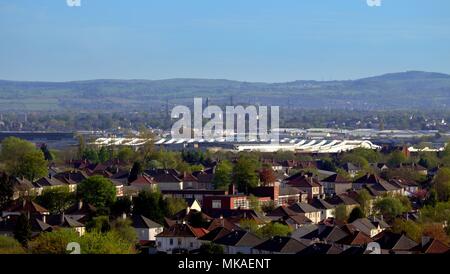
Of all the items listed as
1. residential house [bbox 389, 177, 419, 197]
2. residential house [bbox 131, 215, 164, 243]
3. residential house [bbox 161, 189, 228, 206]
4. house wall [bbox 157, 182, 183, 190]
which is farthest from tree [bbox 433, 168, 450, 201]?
residential house [bbox 131, 215, 164, 243]

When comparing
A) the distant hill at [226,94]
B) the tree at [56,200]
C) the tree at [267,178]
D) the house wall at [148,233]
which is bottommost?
the distant hill at [226,94]

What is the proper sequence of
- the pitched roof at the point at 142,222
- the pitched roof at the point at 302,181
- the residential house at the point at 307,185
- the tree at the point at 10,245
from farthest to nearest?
the pitched roof at the point at 302,181, the residential house at the point at 307,185, the pitched roof at the point at 142,222, the tree at the point at 10,245

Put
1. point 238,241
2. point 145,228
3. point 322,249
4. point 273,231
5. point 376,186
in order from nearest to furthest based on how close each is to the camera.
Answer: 1. point 322,249
2. point 238,241
3. point 273,231
4. point 145,228
5. point 376,186

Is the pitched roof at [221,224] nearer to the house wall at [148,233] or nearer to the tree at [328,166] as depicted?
the house wall at [148,233]

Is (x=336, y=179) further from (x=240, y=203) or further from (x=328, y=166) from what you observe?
(x=240, y=203)

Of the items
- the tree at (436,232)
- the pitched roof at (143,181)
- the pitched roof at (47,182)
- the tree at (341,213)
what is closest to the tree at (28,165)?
the pitched roof at (47,182)

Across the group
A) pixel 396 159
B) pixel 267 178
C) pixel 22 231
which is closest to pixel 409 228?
pixel 22 231
